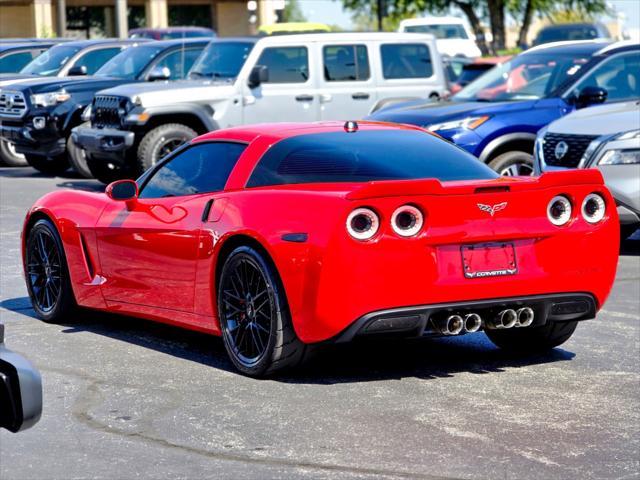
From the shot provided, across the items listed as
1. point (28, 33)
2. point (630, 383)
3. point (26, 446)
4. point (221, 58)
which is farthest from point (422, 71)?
point (28, 33)

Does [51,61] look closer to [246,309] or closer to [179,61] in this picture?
[179,61]

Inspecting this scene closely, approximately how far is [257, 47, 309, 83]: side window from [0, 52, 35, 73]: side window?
27.6 ft

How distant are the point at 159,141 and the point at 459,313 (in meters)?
11.1

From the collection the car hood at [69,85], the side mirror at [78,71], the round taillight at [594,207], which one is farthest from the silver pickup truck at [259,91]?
the round taillight at [594,207]

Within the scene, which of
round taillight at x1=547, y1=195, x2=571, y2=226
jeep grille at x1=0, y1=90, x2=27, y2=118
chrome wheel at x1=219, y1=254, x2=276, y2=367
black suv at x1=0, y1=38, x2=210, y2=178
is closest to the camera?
chrome wheel at x1=219, y1=254, x2=276, y2=367

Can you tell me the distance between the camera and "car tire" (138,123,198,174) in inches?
693

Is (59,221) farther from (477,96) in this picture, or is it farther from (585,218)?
(477,96)

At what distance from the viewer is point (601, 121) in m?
13.2

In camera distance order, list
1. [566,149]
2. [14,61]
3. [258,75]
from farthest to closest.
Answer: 1. [14,61]
2. [258,75]
3. [566,149]

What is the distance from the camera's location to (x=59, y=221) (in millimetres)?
8984

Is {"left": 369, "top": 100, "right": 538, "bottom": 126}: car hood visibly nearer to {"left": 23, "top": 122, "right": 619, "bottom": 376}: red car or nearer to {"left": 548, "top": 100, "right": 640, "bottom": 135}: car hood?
{"left": 548, "top": 100, "right": 640, "bottom": 135}: car hood

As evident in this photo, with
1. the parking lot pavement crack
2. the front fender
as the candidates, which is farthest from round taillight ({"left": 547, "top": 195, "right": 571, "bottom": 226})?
the front fender

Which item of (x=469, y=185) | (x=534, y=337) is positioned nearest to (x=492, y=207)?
(x=469, y=185)

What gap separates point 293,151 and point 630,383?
2.13 metres
